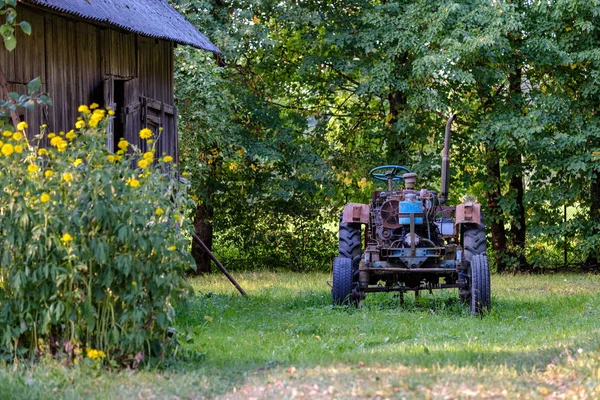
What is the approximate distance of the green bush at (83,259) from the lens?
6738 millimetres

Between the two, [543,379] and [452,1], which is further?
[452,1]

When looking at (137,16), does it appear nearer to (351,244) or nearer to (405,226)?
(351,244)

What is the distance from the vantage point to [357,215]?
12.1 meters

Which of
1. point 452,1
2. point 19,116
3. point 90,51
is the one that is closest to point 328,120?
point 452,1

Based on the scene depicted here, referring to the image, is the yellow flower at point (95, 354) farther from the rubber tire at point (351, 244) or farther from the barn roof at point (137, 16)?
the rubber tire at point (351, 244)

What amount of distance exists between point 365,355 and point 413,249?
370 cm

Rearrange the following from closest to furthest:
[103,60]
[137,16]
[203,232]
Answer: [137,16] < [103,60] < [203,232]

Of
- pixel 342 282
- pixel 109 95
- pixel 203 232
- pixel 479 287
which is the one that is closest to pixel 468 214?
pixel 479 287

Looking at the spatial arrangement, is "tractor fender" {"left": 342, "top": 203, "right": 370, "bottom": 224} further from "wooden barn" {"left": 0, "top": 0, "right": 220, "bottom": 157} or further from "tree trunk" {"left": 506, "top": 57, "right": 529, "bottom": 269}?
"tree trunk" {"left": 506, "top": 57, "right": 529, "bottom": 269}

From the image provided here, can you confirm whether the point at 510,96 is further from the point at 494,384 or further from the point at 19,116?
the point at 494,384

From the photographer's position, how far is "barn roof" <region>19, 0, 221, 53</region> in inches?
404

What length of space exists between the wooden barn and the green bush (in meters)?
3.47

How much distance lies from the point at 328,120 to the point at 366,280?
10056 millimetres

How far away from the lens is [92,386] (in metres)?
6.38
